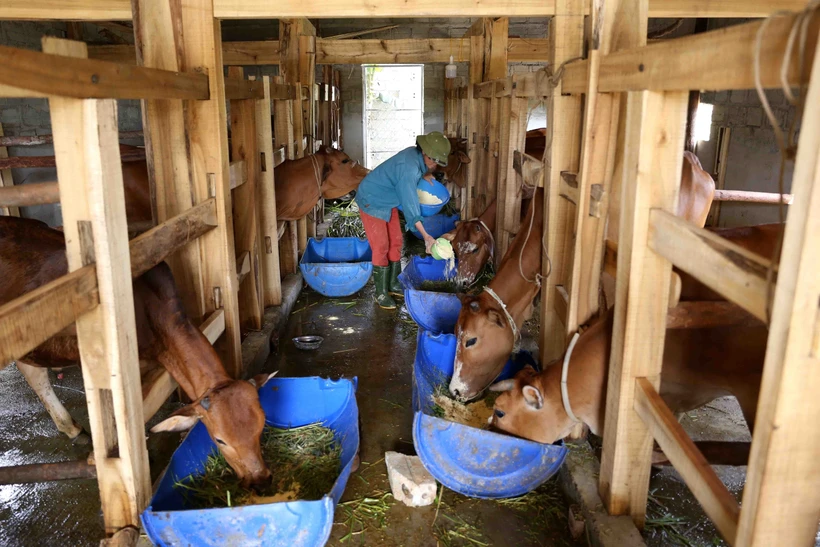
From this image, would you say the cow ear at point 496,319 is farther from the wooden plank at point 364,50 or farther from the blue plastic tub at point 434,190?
the wooden plank at point 364,50

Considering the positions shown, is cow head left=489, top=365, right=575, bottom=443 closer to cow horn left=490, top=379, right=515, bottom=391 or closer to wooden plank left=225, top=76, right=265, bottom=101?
cow horn left=490, top=379, right=515, bottom=391

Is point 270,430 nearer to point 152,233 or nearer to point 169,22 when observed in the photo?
point 152,233

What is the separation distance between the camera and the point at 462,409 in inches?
161

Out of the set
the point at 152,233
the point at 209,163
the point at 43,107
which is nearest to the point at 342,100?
the point at 43,107

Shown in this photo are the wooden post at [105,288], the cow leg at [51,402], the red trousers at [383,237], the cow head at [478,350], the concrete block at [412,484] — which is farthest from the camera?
the red trousers at [383,237]

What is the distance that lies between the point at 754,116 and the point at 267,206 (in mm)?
6022

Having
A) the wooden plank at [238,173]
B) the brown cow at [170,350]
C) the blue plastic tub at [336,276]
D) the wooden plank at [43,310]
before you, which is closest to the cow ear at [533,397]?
the brown cow at [170,350]

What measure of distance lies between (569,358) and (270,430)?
1711 millimetres

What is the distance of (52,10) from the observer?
3611 mm

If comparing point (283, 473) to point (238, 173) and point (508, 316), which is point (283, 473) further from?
point (238, 173)

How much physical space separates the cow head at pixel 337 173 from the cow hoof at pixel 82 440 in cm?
357

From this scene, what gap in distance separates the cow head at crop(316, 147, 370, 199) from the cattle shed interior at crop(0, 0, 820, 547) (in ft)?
2.24

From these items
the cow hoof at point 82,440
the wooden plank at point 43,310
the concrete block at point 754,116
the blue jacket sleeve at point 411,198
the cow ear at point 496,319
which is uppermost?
the concrete block at point 754,116

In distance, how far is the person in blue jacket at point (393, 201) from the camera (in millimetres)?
5908
